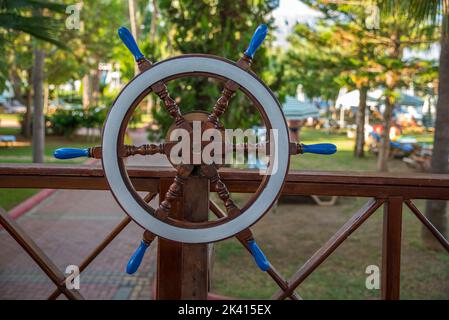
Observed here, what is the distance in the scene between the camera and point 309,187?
171cm

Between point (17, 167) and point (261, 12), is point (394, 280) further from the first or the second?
point (261, 12)

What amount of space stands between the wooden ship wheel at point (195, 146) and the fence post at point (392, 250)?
0.46 m

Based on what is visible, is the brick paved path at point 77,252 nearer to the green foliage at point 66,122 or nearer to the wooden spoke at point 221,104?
the wooden spoke at point 221,104

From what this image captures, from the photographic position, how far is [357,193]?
5.61ft

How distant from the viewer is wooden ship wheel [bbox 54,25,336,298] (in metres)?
1.25

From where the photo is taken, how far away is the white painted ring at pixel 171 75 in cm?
125

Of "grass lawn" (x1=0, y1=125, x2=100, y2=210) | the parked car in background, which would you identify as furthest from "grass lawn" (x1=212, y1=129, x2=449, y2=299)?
the parked car in background

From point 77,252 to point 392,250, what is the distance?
5.01 meters

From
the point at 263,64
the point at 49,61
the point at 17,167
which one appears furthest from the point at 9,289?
the point at 49,61

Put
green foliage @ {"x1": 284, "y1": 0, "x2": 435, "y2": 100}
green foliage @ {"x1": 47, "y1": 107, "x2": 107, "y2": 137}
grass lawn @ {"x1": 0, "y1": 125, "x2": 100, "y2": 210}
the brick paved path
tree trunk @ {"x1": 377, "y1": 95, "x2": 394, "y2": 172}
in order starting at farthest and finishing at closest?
green foliage @ {"x1": 47, "y1": 107, "x2": 107, "y2": 137} → tree trunk @ {"x1": 377, "y1": 95, "x2": 394, "y2": 172} → green foliage @ {"x1": 284, "y1": 0, "x2": 435, "y2": 100} → grass lawn @ {"x1": 0, "y1": 125, "x2": 100, "y2": 210} → the brick paved path

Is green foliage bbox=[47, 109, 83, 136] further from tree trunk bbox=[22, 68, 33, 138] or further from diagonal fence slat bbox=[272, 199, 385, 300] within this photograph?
diagonal fence slat bbox=[272, 199, 385, 300]

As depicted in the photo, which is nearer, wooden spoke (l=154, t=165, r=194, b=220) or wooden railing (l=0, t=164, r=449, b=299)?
wooden spoke (l=154, t=165, r=194, b=220)

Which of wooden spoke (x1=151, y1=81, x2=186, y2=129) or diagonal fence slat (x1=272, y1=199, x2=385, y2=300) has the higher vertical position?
wooden spoke (x1=151, y1=81, x2=186, y2=129)
